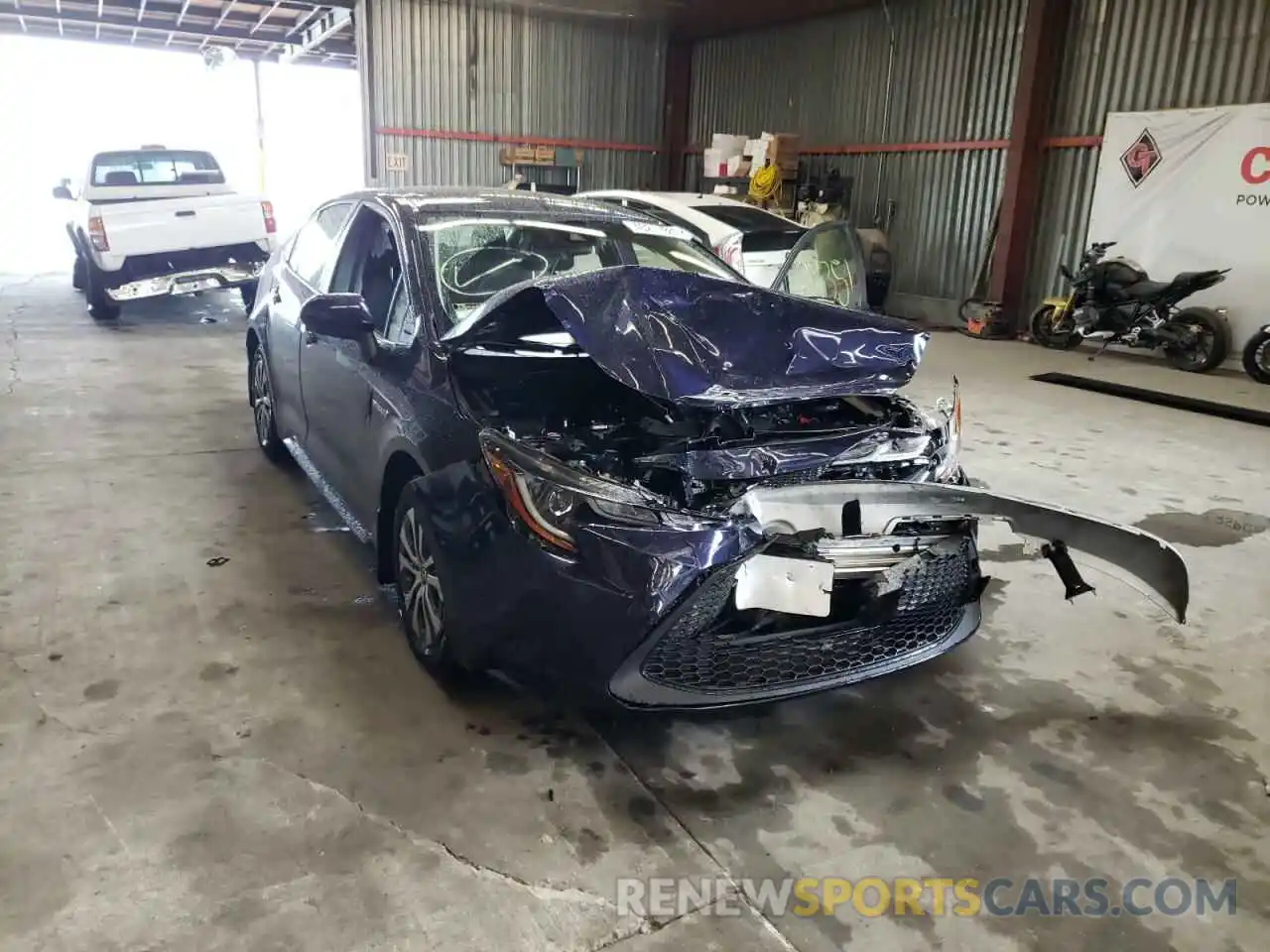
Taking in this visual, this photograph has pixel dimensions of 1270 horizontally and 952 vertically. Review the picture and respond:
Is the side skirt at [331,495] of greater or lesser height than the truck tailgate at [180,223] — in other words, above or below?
below

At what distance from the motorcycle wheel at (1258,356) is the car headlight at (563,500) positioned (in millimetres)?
8182

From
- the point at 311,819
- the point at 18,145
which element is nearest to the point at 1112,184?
the point at 311,819

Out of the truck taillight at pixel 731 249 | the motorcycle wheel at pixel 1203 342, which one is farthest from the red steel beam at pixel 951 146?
the truck taillight at pixel 731 249

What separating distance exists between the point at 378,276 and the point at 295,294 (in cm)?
93

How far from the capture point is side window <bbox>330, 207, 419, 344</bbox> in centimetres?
300

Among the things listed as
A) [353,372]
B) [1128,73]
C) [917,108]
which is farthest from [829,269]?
[917,108]

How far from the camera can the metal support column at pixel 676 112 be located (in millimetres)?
14875

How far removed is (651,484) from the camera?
7.95 ft

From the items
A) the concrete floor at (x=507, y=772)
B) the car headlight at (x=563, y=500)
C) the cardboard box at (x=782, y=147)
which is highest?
the cardboard box at (x=782, y=147)

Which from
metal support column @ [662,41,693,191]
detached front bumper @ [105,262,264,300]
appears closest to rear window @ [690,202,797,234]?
detached front bumper @ [105,262,264,300]

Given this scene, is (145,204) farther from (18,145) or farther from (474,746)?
(18,145)

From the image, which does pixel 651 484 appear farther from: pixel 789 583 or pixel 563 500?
pixel 789 583

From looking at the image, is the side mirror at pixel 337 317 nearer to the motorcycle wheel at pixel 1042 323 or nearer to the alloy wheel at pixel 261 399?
the alloy wheel at pixel 261 399

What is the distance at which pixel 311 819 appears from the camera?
215cm
